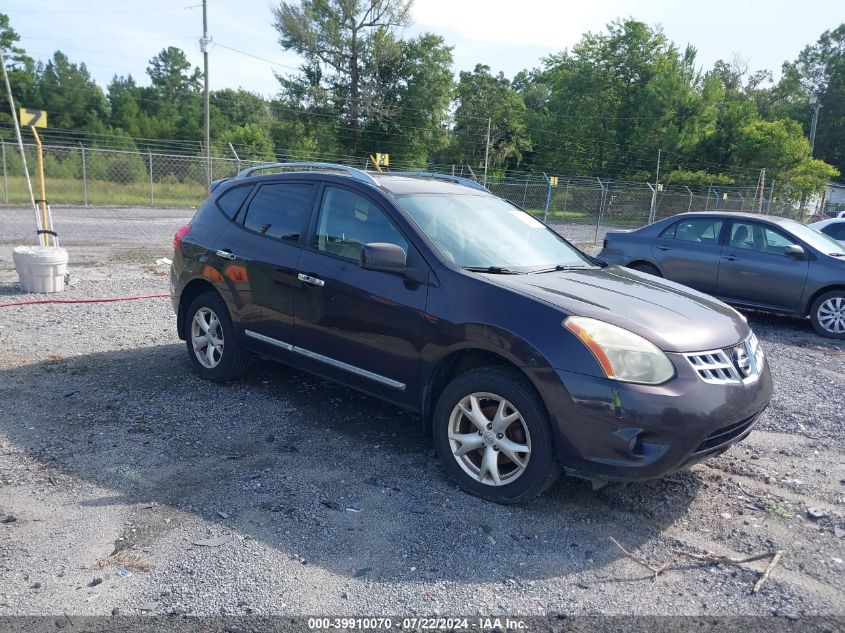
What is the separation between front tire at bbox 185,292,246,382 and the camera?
5.43 meters

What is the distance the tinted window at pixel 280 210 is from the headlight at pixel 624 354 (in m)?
2.32

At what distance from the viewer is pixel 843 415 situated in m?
5.62

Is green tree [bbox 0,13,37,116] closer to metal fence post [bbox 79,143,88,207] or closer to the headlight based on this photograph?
metal fence post [bbox 79,143,88,207]

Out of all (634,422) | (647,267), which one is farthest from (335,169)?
(647,267)

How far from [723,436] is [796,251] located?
21.1 feet

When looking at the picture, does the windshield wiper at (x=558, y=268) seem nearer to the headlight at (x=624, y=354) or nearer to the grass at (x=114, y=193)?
the headlight at (x=624, y=354)

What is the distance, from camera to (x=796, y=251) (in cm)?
890

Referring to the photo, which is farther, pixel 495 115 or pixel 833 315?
pixel 495 115

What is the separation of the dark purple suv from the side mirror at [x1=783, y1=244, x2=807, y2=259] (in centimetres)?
521

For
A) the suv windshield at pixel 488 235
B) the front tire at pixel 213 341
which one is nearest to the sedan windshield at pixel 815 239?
the suv windshield at pixel 488 235

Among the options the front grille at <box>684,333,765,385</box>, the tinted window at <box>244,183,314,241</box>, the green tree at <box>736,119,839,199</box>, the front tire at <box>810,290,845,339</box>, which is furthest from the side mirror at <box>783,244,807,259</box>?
the green tree at <box>736,119,839,199</box>

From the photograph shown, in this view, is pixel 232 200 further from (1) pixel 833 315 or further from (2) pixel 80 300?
(1) pixel 833 315

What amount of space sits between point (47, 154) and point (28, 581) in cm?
2747

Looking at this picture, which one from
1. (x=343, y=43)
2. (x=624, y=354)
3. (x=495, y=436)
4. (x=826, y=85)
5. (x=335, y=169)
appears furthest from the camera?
(x=826, y=85)
